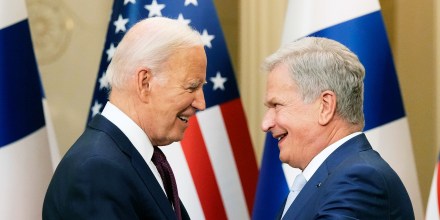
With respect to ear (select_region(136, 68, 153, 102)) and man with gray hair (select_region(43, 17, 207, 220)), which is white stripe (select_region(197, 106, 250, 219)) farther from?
ear (select_region(136, 68, 153, 102))

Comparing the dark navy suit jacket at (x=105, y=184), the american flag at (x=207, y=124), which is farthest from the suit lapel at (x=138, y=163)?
the american flag at (x=207, y=124)

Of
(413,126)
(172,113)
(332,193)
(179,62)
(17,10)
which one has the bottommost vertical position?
(413,126)

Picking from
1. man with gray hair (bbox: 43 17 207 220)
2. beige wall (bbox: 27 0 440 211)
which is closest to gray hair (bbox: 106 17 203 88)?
man with gray hair (bbox: 43 17 207 220)

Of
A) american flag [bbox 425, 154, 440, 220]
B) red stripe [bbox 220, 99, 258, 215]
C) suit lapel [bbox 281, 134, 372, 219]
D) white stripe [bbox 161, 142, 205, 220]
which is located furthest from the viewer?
red stripe [bbox 220, 99, 258, 215]

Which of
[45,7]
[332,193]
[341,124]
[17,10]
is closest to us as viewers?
[332,193]

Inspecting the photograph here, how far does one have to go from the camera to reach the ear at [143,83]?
1.90 m

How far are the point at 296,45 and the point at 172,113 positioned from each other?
347mm

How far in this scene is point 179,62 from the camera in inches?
76.3

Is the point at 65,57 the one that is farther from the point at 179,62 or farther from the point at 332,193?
the point at 332,193

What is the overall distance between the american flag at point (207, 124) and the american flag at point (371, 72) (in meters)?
0.21

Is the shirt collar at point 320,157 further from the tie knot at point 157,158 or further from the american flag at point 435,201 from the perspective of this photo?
the american flag at point 435,201

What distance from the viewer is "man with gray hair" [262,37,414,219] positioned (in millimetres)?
1726

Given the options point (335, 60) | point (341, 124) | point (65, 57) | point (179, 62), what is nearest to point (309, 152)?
point (341, 124)

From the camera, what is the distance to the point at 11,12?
2.82m
